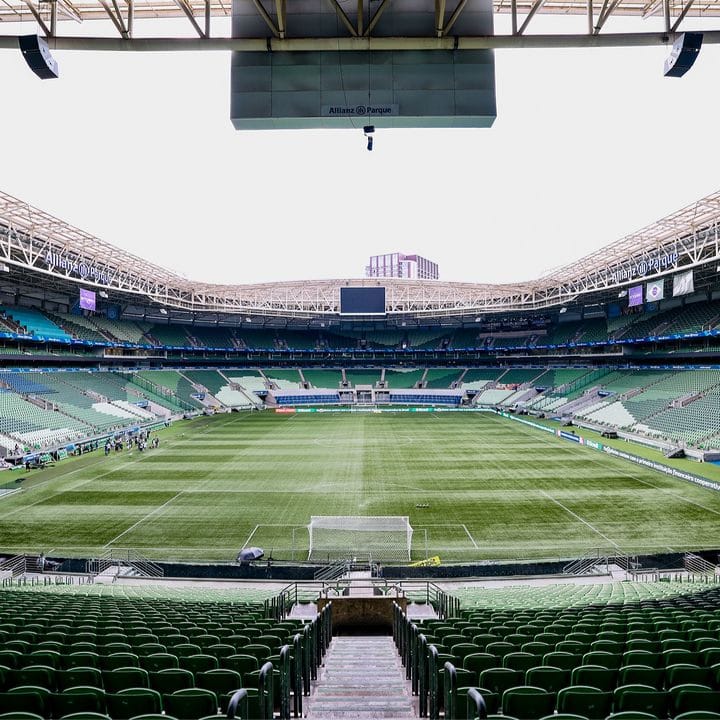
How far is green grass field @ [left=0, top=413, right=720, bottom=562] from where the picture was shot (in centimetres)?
1867

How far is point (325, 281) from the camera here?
197 feet

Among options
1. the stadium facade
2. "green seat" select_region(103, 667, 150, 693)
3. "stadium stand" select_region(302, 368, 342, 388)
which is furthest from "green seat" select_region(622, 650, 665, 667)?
"stadium stand" select_region(302, 368, 342, 388)

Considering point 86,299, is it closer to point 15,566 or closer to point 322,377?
point 15,566

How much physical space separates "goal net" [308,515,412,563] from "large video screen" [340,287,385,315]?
124ft

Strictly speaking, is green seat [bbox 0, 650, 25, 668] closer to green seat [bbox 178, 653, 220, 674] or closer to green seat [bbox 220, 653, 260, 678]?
green seat [bbox 178, 653, 220, 674]

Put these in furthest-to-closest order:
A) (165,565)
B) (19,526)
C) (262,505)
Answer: (262,505)
(19,526)
(165,565)

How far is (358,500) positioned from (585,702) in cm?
2022

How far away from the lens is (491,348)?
7438cm

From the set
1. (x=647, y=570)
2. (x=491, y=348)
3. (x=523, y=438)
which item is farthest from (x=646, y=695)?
(x=491, y=348)

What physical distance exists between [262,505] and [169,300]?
36662mm

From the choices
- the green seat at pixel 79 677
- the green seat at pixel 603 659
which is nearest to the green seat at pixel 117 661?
the green seat at pixel 79 677

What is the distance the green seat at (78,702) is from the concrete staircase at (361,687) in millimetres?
2178

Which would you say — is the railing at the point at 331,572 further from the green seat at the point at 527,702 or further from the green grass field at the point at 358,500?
the green seat at the point at 527,702

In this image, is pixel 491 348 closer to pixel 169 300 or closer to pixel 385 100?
pixel 169 300
